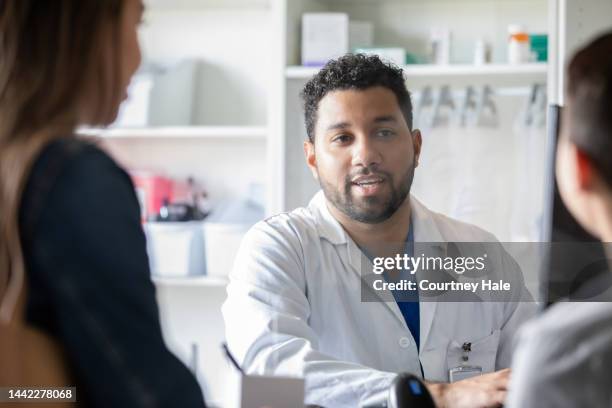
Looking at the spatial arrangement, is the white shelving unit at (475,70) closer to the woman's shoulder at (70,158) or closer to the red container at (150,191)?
the red container at (150,191)

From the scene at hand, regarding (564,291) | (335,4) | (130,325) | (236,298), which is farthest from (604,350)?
(335,4)

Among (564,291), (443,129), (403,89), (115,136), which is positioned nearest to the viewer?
(564,291)

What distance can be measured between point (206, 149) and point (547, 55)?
115 cm

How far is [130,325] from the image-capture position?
787mm

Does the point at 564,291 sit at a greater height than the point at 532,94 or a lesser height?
lesser

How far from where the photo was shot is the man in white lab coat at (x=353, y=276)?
130 centimetres

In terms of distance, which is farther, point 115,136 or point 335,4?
point 115,136

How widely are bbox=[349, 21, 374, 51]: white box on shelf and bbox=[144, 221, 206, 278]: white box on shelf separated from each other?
0.74 meters

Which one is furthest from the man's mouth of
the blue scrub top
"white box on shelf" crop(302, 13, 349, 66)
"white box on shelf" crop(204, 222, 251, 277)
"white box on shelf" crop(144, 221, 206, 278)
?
"white box on shelf" crop(144, 221, 206, 278)

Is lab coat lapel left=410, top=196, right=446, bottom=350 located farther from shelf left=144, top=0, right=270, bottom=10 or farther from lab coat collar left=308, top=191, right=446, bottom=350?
shelf left=144, top=0, right=270, bottom=10

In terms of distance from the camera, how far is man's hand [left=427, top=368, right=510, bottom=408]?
3.81 ft

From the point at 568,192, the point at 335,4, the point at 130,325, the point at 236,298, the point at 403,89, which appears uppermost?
the point at 335,4

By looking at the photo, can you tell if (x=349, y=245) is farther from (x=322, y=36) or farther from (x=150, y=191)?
(x=150, y=191)

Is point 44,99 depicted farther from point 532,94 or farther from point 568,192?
point 532,94
